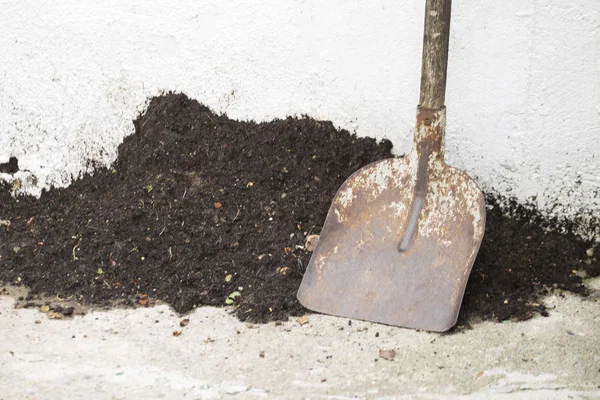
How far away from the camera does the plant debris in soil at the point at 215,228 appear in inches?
102

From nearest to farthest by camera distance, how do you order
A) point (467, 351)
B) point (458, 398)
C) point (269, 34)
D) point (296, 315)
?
1. point (458, 398)
2. point (467, 351)
3. point (296, 315)
4. point (269, 34)

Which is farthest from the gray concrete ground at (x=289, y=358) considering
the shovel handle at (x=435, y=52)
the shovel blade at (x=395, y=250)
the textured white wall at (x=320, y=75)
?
the shovel handle at (x=435, y=52)

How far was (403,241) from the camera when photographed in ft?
8.43

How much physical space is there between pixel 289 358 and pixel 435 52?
3.96ft

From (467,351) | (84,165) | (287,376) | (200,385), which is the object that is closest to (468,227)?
(467,351)

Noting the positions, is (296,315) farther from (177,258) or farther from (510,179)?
(510,179)

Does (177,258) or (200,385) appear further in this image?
(177,258)

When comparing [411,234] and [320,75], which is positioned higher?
[320,75]

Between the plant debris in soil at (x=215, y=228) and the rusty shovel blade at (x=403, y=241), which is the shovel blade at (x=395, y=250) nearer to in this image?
the rusty shovel blade at (x=403, y=241)

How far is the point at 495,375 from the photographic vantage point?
2119 mm

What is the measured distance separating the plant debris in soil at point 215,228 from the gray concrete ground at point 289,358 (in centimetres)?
11

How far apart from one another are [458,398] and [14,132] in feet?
8.45

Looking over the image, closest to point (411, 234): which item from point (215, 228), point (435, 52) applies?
point (435, 52)

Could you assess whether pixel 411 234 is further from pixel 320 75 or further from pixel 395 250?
pixel 320 75
